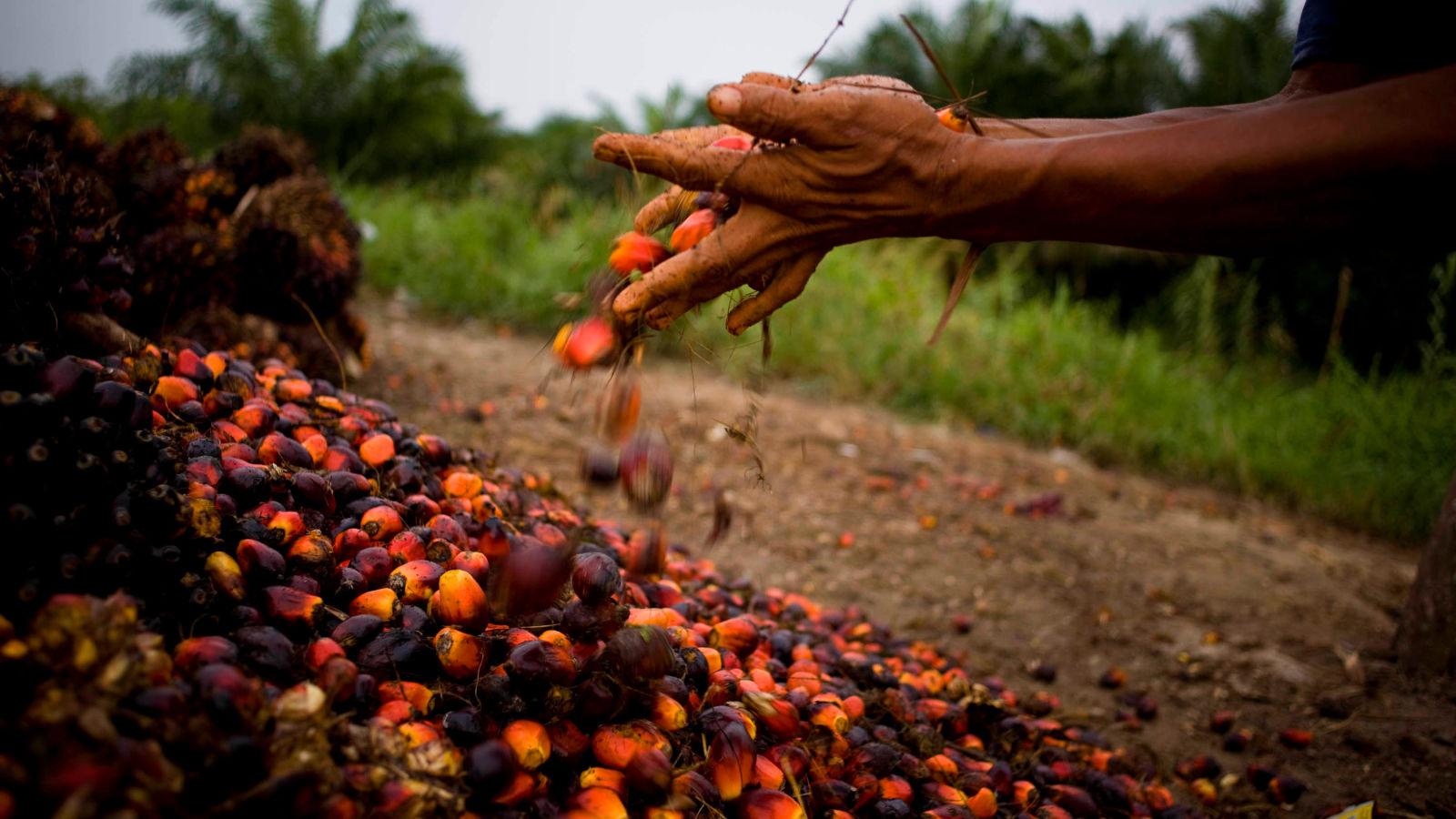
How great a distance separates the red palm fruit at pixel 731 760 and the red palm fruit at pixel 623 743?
0.08m

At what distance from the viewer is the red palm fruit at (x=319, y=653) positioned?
1118 millimetres

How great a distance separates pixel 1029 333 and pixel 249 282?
4451 mm

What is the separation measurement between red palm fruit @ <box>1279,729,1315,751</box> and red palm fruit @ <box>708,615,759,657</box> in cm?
161

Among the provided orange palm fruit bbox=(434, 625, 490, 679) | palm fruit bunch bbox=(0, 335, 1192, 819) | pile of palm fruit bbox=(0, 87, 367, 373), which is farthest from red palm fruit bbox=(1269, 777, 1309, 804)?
pile of palm fruit bbox=(0, 87, 367, 373)

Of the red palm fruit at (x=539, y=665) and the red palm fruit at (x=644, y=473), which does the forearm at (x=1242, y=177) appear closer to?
the red palm fruit at (x=644, y=473)

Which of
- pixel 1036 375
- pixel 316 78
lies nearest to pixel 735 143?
pixel 1036 375

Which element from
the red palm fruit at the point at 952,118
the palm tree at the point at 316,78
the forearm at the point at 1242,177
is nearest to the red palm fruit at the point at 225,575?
the forearm at the point at 1242,177

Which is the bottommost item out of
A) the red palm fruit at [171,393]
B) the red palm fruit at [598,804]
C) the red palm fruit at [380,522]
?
the red palm fruit at [598,804]

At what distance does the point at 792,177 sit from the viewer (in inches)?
53.4

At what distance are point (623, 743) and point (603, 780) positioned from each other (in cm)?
7

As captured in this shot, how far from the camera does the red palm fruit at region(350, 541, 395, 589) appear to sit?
137 centimetres

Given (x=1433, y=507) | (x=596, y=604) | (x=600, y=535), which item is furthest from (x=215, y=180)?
(x=1433, y=507)

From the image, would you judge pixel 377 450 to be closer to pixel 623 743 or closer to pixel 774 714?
pixel 623 743

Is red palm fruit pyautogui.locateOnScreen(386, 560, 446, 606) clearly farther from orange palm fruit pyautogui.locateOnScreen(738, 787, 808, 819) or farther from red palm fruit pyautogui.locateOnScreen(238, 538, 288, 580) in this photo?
orange palm fruit pyautogui.locateOnScreen(738, 787, 808, 819)
